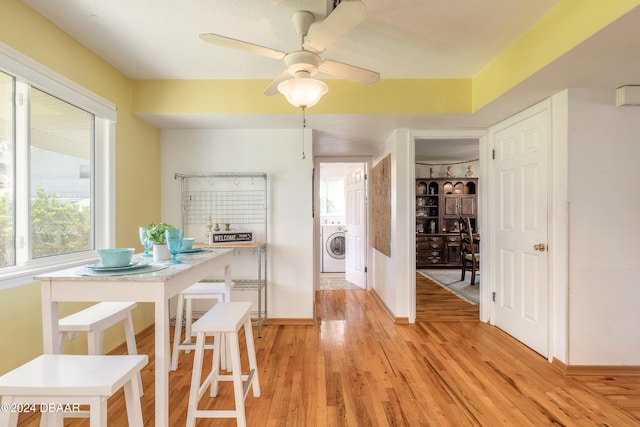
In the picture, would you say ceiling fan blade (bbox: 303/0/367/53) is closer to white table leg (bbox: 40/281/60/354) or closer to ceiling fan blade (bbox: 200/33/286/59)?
ceiling fan blade (bbox: 200/33/286/59)

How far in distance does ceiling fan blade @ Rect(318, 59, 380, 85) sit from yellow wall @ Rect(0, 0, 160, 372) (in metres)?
1.69

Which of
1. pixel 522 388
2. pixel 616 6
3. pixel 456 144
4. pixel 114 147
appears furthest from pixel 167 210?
pixel 456 144

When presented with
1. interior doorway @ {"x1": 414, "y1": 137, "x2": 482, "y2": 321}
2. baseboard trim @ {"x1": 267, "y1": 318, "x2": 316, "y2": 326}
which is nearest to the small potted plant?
baseboard trim @ {"x1": 267, "y1": 318, "x2": 316, "y2": 326}

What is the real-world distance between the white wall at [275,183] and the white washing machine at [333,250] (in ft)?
9.15

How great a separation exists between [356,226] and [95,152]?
3479 mm

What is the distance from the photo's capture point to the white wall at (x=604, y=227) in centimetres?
217

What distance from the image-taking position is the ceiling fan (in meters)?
1.28

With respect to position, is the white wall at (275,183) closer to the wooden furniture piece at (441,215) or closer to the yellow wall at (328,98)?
the yellow wall at (328,98)

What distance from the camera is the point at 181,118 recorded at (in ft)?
9.32

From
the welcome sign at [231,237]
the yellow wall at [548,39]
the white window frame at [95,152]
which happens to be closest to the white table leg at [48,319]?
the white window frame at [95,152]

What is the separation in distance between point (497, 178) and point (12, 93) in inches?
148

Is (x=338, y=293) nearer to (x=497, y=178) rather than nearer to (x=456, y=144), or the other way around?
(x=497, y=178)

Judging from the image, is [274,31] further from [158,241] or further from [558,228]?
[558,228]

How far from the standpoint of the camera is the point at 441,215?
621cm
